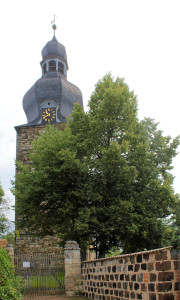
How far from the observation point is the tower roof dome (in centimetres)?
3284

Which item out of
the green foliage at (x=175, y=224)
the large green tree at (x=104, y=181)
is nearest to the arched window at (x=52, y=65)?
the large green tree at (x=104, y=181)

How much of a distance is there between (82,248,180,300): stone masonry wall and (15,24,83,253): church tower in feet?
56.6

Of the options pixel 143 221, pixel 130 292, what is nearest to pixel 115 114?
pixel 143 221

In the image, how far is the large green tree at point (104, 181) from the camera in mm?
13789

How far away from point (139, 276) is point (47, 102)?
24.7 m

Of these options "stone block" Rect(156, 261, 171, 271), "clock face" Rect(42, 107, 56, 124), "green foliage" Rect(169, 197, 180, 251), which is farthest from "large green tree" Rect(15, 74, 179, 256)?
"clock face" Rect(42, 107, 56, 124)

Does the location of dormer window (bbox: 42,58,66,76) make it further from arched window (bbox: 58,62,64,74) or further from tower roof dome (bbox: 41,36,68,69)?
tower roof dome (bbox: 41,36,68,69)

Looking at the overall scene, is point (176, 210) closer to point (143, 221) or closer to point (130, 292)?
point (143, 221)

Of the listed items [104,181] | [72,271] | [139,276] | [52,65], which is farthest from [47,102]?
Answer: [139,276]

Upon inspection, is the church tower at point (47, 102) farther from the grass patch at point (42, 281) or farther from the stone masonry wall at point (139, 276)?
the stone masonry wall at point (139, 276)

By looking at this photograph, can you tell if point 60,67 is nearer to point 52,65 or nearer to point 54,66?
point 54,66

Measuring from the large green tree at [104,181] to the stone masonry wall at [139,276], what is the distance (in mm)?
4920

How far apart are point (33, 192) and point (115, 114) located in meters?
5.13

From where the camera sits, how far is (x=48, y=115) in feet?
93.5
